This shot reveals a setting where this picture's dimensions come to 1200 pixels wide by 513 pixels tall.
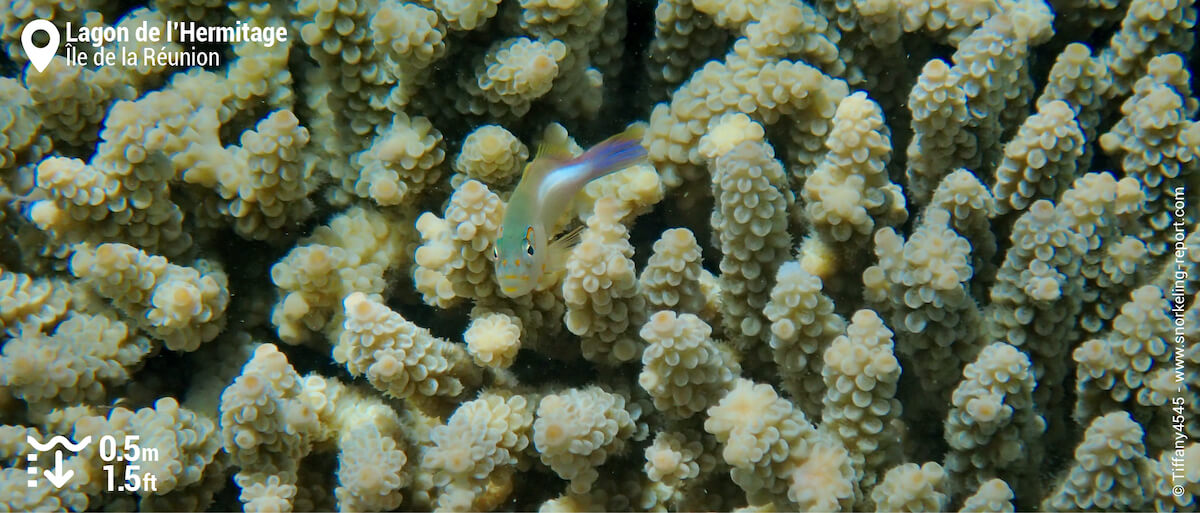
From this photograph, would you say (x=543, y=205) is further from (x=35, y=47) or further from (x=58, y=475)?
(x=35, y=47)

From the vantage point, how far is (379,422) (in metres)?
2.20

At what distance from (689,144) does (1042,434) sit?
1327 mm

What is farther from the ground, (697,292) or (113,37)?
(113,37)

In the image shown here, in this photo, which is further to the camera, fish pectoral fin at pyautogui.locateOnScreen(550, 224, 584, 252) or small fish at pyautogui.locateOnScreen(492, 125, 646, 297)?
fish pectoral fin at pyautogui.locateOnScreen(550, 224, 584, 252)

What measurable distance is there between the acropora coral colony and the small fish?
0.34 ft

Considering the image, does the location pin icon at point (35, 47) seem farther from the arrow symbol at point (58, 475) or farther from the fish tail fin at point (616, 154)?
the fish tail fin at point (616, 154)

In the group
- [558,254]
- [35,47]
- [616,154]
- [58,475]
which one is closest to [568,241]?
[558,254]

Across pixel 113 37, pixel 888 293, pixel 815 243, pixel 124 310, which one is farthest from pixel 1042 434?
pixel 113 37

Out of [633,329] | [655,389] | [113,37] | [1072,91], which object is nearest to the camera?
[655,389]

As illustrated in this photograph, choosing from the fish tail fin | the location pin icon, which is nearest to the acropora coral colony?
the location pin icon

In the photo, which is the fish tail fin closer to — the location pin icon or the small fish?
the small fish

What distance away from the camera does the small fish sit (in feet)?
6.48

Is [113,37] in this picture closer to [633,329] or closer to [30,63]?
[30,63]

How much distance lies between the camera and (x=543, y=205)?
2.16 m
